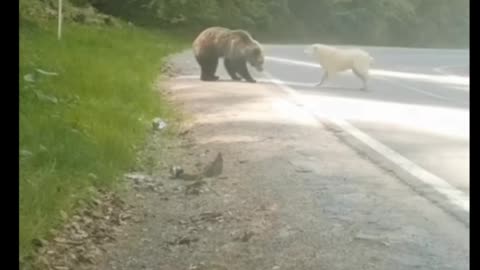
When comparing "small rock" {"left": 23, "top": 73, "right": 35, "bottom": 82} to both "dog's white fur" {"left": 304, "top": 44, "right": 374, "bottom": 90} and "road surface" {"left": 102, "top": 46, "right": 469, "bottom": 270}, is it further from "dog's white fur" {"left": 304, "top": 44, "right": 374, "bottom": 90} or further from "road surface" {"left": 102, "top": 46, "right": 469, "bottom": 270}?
"dog's white fur" {"left": 304, "top": 44, "right": 374, "bottom": 90}

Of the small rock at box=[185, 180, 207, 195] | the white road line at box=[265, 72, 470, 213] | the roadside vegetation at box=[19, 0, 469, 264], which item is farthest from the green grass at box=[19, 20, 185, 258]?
the white road line at box=[265, 72, 470, 213]

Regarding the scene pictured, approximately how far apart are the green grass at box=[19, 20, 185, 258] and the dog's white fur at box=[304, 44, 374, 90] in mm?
2871

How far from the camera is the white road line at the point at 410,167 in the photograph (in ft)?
15.2

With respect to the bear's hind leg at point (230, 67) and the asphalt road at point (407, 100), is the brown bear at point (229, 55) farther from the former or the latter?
the asphalt road at point (407, 100)

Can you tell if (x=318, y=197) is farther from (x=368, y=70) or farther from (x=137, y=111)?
(x=368, y=70)

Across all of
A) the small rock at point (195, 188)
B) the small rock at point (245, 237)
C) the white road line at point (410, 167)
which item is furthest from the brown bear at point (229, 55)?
the small rock at point (245, 237)

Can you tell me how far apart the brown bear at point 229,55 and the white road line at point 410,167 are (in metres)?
3.42

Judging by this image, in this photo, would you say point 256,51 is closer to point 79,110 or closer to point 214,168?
point 79,110

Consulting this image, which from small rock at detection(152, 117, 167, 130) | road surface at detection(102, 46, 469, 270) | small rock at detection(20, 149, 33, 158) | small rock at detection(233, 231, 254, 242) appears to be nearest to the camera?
road surface at detection(102, 46, 469, 270)

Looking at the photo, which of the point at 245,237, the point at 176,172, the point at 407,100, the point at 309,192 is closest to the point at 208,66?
the point at 407,100

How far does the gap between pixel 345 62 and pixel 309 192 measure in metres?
7.85

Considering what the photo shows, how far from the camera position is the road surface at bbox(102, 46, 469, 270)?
3727 mm

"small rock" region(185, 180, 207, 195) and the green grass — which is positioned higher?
the green grass
